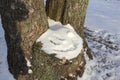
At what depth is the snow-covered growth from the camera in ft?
11.6

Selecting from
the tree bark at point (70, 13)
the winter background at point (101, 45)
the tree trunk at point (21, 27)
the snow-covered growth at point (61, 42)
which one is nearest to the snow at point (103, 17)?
the winter background at point (101, 45)

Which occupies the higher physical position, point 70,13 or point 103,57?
point 70,13

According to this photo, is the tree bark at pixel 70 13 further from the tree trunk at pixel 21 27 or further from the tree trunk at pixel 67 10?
the tree trunk at pixel 21 27

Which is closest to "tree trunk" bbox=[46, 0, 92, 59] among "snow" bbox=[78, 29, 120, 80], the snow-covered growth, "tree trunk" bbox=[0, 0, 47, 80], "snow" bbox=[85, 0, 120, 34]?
the snow-covered growth

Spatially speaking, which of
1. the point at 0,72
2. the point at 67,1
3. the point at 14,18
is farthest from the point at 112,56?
the point at 14,18

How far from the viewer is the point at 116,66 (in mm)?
4715

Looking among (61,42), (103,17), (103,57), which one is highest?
(61,42)

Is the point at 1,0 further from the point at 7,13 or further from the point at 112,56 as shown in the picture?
the point at 112,56

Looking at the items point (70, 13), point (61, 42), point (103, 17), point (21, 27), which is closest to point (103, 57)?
point (70, 13)

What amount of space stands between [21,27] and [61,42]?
1.77 feet

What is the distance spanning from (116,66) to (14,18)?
6.92 feet

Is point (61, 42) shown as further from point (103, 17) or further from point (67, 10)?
point (103, 17)

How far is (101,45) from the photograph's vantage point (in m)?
5.45

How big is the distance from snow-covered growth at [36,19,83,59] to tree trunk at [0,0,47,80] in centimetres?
11
